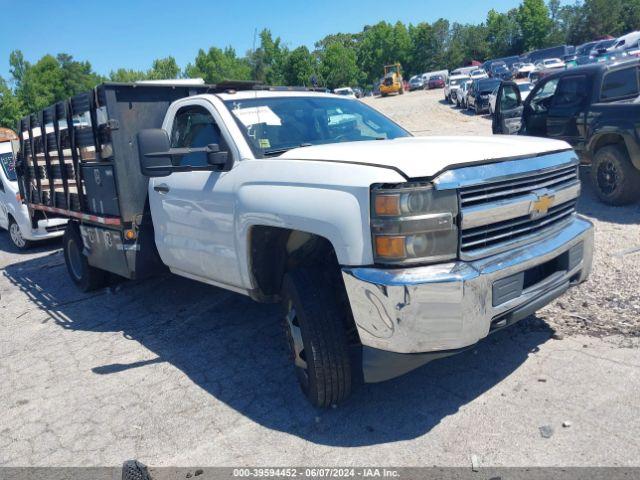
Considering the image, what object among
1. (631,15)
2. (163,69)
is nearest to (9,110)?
(163,69)

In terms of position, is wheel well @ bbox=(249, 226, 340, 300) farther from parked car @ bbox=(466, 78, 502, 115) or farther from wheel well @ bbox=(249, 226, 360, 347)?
parked car @ bbox=(466, 78, 502, 115)

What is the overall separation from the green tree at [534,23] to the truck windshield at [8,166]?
80.0 meters

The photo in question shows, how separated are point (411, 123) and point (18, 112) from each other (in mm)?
37319

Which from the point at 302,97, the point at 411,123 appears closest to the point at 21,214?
the point at 302,97

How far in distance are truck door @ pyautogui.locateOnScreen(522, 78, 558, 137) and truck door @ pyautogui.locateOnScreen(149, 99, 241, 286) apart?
624 centimetres

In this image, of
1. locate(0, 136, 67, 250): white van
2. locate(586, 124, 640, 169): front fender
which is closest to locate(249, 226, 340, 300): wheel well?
locate(586, 124, 640, 169): front fender

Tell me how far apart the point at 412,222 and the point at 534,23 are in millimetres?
85070

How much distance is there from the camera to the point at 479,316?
2.94 m

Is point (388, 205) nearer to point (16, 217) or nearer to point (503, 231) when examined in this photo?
point (503, 231)

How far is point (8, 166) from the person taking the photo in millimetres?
10156

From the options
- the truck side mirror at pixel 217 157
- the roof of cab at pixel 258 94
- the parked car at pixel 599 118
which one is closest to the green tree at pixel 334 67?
the parked car at pixel 599 118

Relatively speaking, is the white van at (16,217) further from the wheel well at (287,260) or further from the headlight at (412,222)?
the headlight at (412,222)

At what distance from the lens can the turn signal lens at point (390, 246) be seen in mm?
2896

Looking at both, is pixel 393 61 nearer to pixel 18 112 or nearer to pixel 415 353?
pixel 18 112
